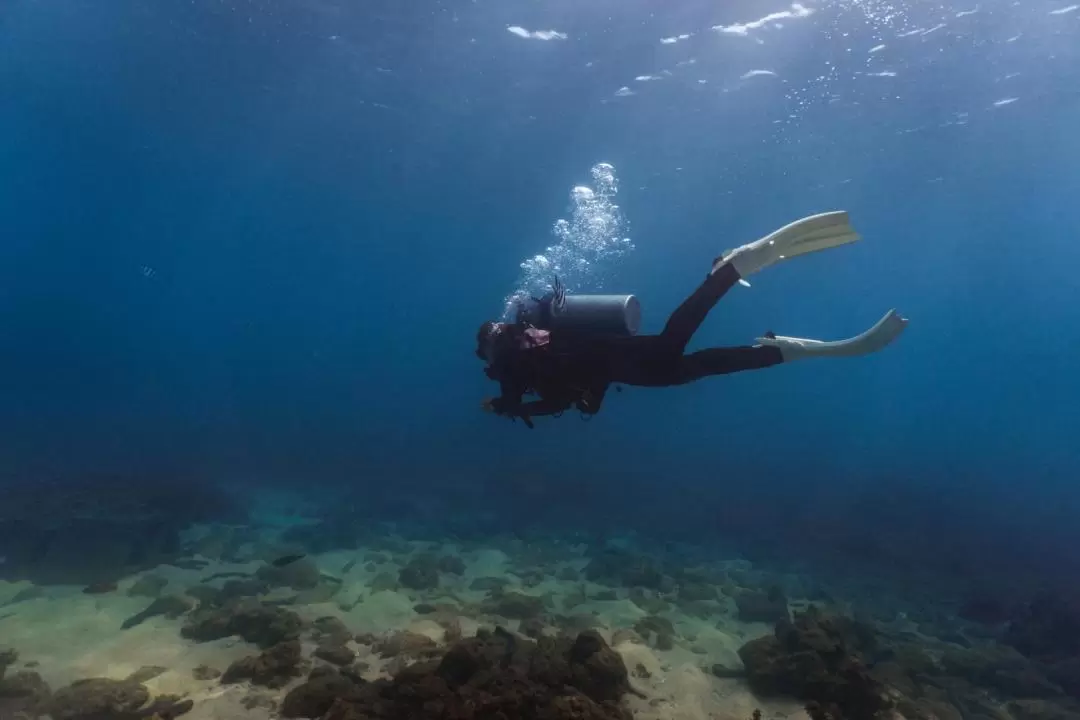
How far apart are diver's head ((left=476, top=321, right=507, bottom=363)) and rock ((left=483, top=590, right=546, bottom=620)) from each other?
570 centimetres

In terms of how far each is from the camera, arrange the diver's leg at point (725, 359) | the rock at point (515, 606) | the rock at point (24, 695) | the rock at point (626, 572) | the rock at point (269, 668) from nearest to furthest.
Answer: the diver's leg at point (725, 359)
the rock at point (24, 695)
the rock at point (269, 668)
the rock at point (515, 606)
the rock at point (626, 572)

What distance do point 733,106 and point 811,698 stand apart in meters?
24.2

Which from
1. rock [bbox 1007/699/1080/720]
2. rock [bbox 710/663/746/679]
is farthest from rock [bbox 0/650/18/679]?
rock [bbox 1007/699/1080/720]

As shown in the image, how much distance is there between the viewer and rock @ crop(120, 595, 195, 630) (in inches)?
359

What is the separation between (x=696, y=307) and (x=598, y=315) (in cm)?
102

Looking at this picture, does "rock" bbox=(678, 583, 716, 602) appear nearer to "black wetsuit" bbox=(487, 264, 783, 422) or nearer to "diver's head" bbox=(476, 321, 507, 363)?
"black wetsuit" bbox=(487, 264, 783, 422)

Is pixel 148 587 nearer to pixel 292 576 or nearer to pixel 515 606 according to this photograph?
pixel 292 576

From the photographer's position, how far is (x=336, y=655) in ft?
25.2

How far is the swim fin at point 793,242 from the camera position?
5.86m

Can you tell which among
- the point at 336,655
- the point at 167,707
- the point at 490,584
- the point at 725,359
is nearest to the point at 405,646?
the point at 336,655

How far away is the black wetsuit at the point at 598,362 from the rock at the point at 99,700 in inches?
190

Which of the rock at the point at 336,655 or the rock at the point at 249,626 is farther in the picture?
the rock at the point at 249,626

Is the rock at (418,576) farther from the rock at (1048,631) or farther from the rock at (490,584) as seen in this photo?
the rock at (1048,631)

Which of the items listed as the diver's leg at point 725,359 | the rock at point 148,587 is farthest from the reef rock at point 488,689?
the rock at point 148,587
